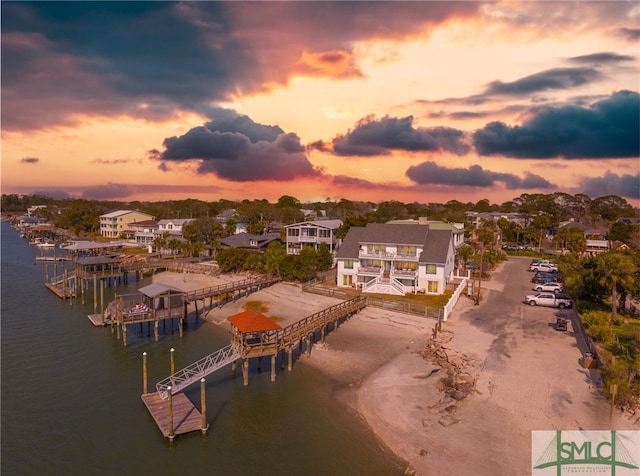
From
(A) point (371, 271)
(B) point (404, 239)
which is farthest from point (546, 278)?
(A) point (371, 271)

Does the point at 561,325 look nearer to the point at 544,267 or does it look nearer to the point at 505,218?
the point at 544,267

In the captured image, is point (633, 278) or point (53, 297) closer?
point (633, 278)

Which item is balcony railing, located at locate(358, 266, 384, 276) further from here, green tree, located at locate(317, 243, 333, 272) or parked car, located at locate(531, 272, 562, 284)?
parked car, located at locate(531, 272, 562, 284)

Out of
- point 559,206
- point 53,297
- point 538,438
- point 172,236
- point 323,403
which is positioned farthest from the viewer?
point 559,206

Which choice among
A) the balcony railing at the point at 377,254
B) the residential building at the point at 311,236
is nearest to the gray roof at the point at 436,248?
the balcony railing at the point at 377,254

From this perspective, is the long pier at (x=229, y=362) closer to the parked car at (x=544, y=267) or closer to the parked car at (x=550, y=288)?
the parked car at (x=550, y=288)

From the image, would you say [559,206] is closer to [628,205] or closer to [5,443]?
[628,205]

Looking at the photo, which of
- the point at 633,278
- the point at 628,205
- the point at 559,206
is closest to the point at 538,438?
the point at 633,278
